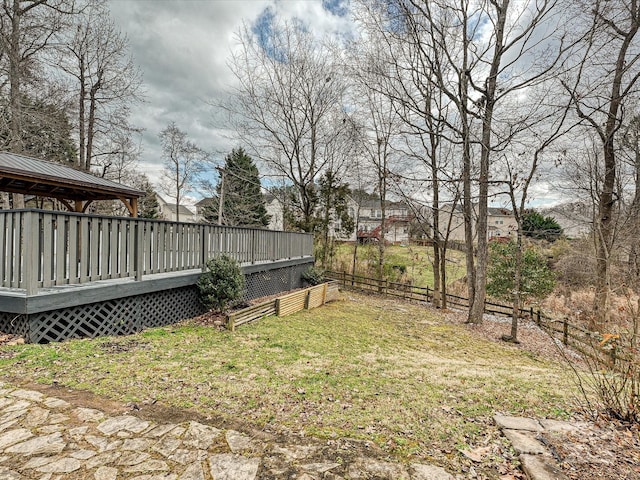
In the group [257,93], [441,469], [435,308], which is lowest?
[435,308]

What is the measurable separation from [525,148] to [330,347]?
27.5 feet

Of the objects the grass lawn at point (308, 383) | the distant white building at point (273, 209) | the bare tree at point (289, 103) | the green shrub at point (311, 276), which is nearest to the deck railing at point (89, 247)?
the grass lawn at point (308, 383)

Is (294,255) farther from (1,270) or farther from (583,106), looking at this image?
(583,106)

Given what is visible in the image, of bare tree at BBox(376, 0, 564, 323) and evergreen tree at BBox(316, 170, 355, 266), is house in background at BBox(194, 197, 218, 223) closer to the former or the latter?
evergreen tree at BBox(316, 170, 355, 266)

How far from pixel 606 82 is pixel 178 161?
71.2 feet

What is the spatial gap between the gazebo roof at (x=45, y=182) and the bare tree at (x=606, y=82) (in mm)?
12111

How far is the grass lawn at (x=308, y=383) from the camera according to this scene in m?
2.62

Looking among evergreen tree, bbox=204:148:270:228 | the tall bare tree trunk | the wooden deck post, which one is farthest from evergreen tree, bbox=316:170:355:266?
the wooden deck post

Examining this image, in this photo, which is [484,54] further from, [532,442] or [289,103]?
[532,442]

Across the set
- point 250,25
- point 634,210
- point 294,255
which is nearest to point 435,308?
point 294,255

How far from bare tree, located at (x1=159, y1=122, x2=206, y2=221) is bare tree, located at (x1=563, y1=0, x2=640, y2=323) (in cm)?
1804

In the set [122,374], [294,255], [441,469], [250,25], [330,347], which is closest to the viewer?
[441,469]

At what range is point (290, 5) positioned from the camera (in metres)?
12.1

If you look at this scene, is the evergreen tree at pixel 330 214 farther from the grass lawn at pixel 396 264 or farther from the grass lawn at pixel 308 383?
the grass lawn at pixel 308 383
